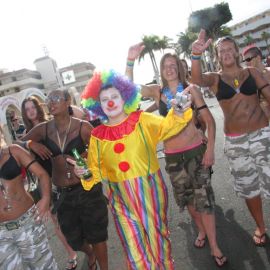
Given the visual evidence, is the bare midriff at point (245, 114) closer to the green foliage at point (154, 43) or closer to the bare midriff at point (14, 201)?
the bare midriff at point (14, 201)

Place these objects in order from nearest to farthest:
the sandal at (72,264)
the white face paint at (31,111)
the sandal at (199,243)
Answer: the sandal at (199,243), the sandal at (72,264), the white face paint at (31,111)

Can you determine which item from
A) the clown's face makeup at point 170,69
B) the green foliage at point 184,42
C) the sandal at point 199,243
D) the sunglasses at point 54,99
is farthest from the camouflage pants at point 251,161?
the green foliage at point 184,42

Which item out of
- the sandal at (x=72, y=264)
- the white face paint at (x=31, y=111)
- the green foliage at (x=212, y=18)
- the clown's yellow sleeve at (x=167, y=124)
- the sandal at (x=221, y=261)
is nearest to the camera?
the clown's yellow sleeve at (x=167, y=124)

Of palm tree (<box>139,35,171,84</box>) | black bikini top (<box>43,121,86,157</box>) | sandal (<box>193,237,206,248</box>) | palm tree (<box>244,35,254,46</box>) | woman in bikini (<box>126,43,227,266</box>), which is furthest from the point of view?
palm tree (<box>244,35,254,46</box>)

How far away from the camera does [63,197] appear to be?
12.6 feet

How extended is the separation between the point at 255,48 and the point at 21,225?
5060 mm

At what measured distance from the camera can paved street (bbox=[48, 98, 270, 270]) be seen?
360 centimetres

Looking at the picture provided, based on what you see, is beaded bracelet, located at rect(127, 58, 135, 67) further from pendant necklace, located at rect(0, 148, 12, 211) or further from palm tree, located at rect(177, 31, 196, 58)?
palm tree, located at rect(177, 31, 196, 58)

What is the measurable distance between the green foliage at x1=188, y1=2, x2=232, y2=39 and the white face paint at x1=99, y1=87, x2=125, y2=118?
60.2 meters

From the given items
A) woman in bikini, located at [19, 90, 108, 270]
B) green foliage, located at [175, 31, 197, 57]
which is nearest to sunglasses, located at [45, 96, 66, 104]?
woman in bikini, located at [19, 90, 108, 270]

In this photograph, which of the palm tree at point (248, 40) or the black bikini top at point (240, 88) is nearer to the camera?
the black bikini top at point (240, 88)

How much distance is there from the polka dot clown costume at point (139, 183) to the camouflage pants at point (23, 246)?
0.59m

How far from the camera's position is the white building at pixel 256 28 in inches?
3816

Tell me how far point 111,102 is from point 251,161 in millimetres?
1765
